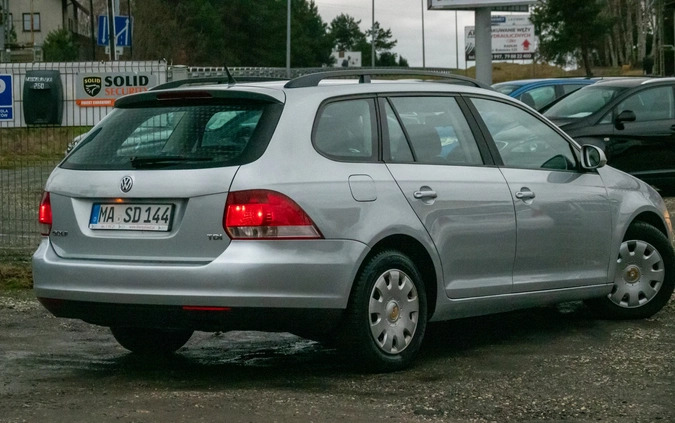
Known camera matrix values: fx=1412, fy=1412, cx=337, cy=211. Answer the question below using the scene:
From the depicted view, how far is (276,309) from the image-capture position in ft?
22.5

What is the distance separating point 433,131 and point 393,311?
1166 mm

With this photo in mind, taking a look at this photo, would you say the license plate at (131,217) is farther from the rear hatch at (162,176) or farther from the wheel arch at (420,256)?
the wheel arch at (420,256)

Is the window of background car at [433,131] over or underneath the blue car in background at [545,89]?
underneath

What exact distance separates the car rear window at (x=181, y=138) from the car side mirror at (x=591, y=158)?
8.23ft

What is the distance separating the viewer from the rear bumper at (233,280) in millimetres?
6762

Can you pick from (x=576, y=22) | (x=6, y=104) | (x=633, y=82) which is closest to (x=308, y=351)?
(x=6, y=104)

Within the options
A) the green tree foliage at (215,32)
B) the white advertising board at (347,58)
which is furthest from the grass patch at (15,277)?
the white advertising board at (347,58)

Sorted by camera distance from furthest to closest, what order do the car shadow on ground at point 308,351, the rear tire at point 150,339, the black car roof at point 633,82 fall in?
the black car roof at point 633,82 < the rear tire at point 150,339 < the car shadow on ground at point 308,351

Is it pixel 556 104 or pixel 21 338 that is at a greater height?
pixel 556 104

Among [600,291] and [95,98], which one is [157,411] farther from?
[95,98]

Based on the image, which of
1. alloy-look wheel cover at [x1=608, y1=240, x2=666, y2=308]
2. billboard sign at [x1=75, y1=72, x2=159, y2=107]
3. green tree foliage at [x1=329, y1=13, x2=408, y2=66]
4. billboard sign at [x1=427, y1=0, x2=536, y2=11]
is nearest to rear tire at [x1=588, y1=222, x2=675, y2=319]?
alloy-look wheel cover at [x1=608, y1=240, x2=666, y2=308]

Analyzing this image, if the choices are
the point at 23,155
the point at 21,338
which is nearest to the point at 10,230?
the point at 23,155

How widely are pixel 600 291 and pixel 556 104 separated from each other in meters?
11.0

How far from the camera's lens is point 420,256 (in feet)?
25.3
